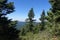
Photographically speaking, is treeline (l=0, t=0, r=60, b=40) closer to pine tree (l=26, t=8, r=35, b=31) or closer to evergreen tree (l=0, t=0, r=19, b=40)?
evergreen tree (l=0, t=0, r=19, b=40)

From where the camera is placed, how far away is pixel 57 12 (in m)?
30.2

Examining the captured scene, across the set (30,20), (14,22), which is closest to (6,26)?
(14,22)

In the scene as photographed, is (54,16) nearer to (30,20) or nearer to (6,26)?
(6,26)

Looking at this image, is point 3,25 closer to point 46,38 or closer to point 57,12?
point 46,38

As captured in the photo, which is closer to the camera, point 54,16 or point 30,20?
point 54,16

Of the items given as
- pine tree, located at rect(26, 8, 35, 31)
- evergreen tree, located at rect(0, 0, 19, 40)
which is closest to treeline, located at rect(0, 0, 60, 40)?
evergreen tree, located at rect(0, 0, 19, 40)

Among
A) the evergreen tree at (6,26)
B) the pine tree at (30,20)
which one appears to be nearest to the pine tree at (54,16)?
Answer: the evergreen tree at (6,26)

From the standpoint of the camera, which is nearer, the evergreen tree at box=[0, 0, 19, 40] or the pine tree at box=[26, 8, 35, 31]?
the evergreen tree at box=[0, 0, 19, 40]

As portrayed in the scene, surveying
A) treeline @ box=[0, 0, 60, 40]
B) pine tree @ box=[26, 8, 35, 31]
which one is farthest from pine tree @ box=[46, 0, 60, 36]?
pine tree @ box=[26, 8, 35, 31]

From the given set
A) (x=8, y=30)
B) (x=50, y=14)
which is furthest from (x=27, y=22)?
(x=8, y=30)

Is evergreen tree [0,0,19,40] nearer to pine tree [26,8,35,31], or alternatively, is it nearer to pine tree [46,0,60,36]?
pine tree [46,0,60,36]

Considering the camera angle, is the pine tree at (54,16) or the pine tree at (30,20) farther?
the pine tree at (30,20)

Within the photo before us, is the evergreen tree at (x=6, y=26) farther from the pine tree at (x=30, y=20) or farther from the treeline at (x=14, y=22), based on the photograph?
the pine tree at (x=30, y=20)

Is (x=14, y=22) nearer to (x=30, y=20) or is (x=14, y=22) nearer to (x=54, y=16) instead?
(x=54, y=16)
